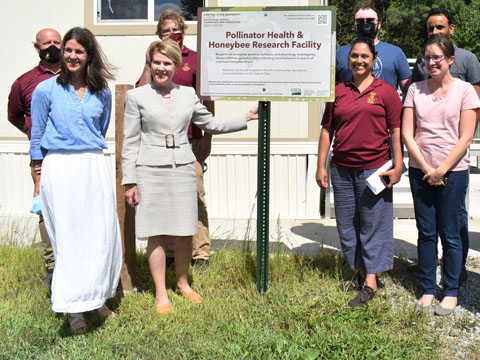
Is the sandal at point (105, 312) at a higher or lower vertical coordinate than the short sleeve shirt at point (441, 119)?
lower

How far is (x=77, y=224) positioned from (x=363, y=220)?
2004 mm

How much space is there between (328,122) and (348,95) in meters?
0.26

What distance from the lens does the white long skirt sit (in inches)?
146

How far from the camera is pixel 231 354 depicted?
342 centimetres

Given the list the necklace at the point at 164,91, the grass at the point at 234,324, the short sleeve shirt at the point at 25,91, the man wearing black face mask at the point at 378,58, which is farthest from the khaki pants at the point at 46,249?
the man wearing black face mask at the point at 378,58

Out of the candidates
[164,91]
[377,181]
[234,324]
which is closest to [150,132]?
[164,91]

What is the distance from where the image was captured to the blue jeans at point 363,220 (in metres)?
4.24

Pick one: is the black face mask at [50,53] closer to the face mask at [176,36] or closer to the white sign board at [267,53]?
the face mask at [176,36]

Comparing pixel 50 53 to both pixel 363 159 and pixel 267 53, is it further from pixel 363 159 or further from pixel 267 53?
pixel 363 159

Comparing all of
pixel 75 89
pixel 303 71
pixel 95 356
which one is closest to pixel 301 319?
pixel 95 356

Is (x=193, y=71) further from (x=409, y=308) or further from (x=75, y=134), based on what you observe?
(x=409, y=308)

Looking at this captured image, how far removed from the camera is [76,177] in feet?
12.3

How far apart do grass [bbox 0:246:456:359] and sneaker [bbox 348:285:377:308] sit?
57 millimetres

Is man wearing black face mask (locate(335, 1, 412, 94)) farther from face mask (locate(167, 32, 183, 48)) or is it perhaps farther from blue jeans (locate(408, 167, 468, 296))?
face mask (locate(167, 32, 183, 48))
